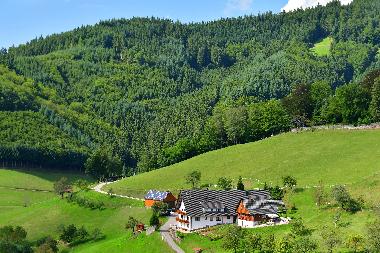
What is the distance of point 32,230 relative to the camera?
136 metres

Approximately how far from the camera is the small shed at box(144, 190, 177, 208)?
5084 inches

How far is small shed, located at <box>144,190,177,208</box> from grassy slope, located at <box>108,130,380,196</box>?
8.78 meters

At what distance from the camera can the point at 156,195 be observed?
432 feet

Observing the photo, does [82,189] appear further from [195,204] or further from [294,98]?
[294,98]

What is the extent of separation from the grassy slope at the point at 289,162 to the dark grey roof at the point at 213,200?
632 inches

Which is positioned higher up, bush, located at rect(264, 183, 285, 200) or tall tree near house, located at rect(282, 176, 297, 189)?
tall tree near house, located at rect(282, 176, 297, 189)

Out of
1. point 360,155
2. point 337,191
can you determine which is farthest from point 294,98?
point 337,191

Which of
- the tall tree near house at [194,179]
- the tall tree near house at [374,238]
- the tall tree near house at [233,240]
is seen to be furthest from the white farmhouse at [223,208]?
the tall tree near house at [374,238]

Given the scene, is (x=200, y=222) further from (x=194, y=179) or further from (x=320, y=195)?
(x=194, y=179)

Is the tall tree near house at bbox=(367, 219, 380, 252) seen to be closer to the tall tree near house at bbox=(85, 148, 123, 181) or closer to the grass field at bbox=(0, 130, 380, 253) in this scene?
the grass field at bbox=(0, 130, 380, 253)

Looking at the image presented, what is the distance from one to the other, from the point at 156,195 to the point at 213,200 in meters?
22.7

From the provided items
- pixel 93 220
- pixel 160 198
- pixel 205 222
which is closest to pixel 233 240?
pixel 205 222

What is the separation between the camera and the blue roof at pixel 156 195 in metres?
129

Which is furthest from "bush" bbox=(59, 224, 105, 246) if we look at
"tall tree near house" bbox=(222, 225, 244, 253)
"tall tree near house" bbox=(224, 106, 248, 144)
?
"tall tree near house" bbox=(224, 106, 248, 144)
